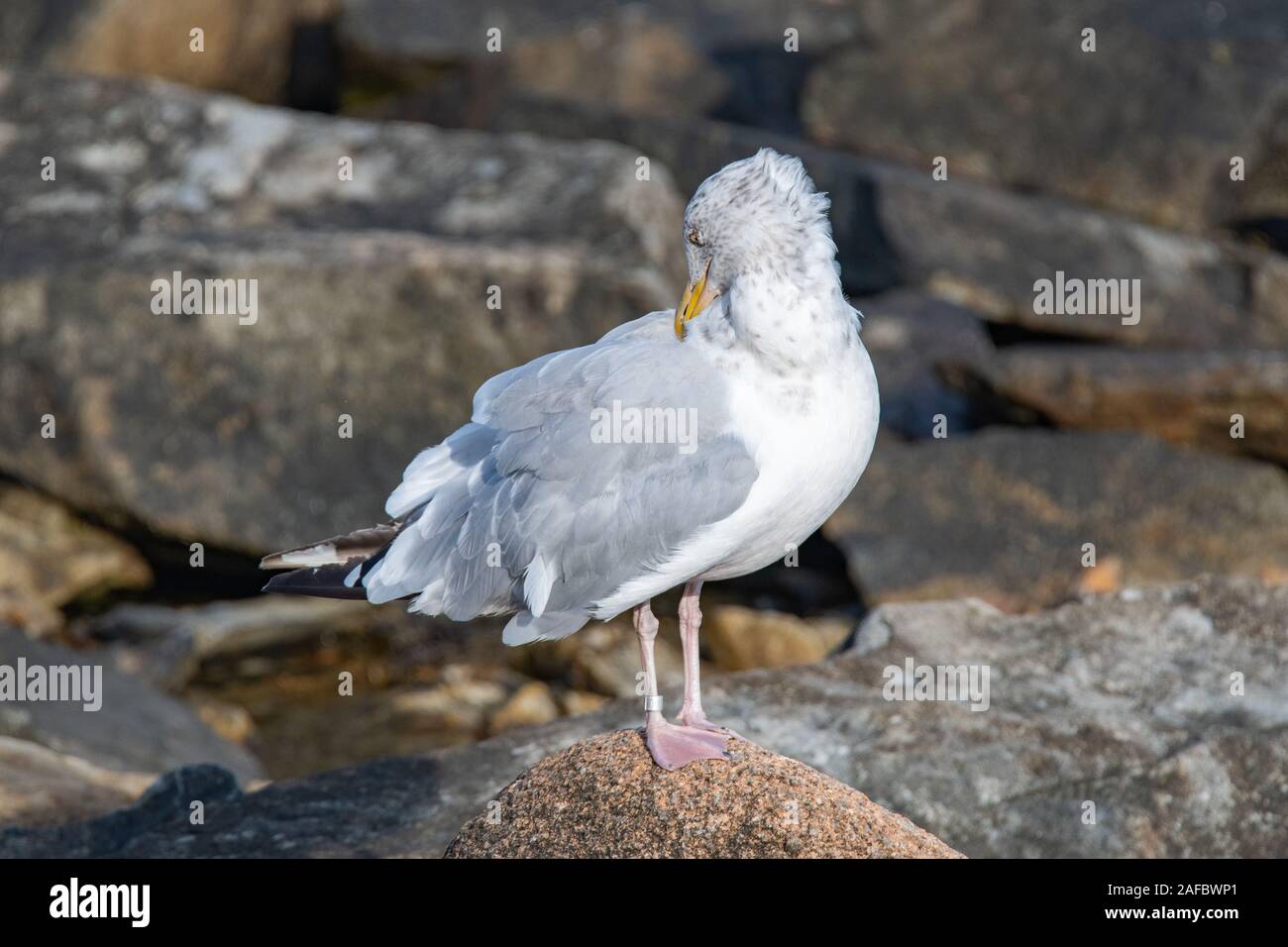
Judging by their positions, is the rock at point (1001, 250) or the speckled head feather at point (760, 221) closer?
the speckled head feather at point (760, 221)

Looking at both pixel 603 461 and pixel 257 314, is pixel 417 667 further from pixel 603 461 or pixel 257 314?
pixel 603 461

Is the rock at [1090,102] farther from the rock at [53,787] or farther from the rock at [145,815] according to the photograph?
the rock at [145,815]

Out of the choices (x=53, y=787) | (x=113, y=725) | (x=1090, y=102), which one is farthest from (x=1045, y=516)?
(x=53, y=787)

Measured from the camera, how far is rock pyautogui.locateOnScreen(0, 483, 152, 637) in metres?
10.6

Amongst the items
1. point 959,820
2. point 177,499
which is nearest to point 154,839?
point 959,820

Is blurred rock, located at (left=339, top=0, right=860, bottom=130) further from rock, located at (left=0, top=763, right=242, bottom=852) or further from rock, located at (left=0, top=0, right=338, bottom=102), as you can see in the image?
rock, located at (left=0, top=763, right=242, bottom=852)

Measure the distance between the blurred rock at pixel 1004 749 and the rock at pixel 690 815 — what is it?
980 millimetres

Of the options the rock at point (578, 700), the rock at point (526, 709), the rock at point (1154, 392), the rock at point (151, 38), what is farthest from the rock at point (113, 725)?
the rock at point (151, 38)

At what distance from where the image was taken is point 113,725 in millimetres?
8375

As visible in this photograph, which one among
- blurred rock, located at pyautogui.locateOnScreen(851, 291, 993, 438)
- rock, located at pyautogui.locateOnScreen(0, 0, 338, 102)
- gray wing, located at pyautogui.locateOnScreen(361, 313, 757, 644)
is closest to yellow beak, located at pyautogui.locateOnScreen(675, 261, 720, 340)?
gray wing, located at pyautogui.locateOnScreen(361, 313, 757, 644)

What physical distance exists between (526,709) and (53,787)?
144 inches

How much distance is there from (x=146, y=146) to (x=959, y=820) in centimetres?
805

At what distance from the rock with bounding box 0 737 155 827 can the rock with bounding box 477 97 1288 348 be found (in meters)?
7.42

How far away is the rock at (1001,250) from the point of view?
41.6ft
